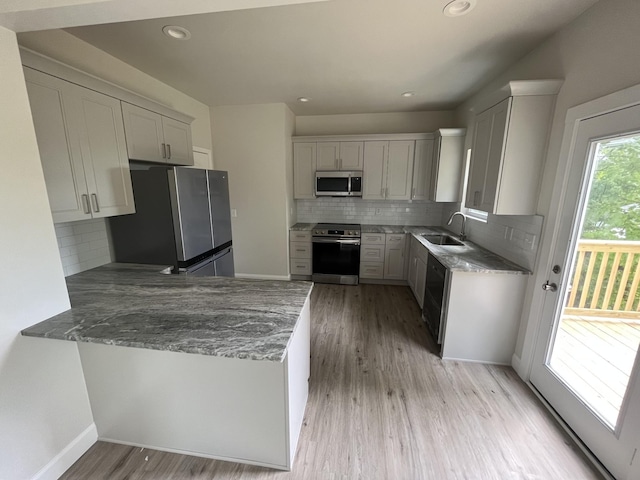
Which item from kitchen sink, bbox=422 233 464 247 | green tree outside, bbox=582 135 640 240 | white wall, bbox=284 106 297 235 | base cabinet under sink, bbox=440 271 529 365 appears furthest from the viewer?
white wall, bbox=284 106 297 235

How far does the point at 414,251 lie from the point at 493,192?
163 centimetres

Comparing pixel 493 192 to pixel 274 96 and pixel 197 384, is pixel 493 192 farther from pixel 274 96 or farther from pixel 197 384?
pixel 274 96

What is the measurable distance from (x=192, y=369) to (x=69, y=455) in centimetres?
90

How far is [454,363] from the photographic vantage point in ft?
7.64

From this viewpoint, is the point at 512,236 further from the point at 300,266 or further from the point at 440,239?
the point at 300,266

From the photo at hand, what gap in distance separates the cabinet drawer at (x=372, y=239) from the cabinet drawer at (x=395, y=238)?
0.34ft

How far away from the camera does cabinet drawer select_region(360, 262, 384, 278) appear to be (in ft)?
13.2

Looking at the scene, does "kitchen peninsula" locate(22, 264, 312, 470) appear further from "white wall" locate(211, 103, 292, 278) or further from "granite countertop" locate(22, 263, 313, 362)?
"white wall" locate(211, 103, 292, 278)

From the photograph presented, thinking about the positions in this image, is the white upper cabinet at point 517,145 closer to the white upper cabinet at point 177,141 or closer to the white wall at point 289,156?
the white wall at point 289,156

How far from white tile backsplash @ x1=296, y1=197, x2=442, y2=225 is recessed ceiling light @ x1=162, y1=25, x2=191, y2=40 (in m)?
2.82

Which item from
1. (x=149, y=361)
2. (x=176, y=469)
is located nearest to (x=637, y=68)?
(x=149, y=361)

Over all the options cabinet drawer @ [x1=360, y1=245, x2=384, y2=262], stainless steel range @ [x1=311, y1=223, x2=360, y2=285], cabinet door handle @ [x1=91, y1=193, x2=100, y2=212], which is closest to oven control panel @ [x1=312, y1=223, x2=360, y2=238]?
stainless steel range @ [x1=311, y1=223, x2=360, y2=285]

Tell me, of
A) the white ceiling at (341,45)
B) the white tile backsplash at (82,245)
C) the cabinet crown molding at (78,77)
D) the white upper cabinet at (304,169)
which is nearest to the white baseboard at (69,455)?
the white tile backsplash at (82,245)

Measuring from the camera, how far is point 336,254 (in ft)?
13.2
